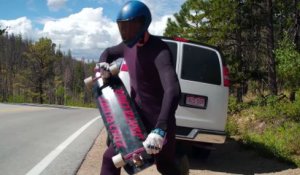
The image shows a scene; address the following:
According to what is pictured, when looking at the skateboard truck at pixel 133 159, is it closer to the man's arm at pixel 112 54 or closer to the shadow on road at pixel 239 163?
the man's arm at pixel 112 54

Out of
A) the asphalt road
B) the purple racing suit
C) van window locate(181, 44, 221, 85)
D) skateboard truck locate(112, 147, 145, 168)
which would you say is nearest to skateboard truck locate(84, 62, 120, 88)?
the purple racing suit

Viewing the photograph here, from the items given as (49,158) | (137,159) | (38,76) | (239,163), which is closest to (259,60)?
(239,163)

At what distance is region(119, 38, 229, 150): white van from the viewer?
706 cm

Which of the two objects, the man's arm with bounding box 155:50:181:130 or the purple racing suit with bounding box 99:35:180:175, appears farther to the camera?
the purple racing suit with bounding box 99:35:180:175

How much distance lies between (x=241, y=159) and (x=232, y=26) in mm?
11537

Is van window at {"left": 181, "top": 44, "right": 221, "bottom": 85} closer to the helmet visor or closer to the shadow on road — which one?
the shadow on road

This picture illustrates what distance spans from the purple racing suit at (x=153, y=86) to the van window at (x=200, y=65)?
363cm

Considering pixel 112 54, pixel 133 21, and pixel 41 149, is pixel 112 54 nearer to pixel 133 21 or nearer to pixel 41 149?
pixel 133 21

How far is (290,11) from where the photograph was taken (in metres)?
19.0

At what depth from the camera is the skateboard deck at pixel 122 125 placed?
3.26 meters

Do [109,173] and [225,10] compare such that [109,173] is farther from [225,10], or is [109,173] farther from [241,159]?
[225,10]

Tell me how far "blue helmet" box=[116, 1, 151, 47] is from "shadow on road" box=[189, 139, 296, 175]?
4.71 m

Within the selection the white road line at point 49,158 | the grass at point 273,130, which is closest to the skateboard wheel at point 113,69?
the white road line at point 49,158

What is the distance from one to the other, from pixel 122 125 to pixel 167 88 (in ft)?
1.50
